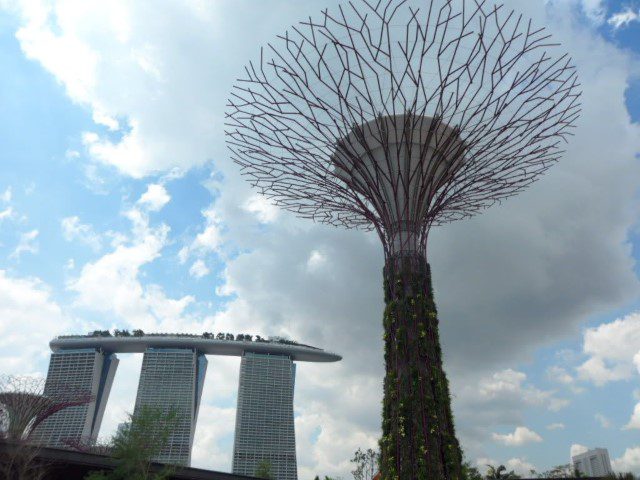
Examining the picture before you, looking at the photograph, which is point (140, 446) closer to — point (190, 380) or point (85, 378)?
point (190, 380)

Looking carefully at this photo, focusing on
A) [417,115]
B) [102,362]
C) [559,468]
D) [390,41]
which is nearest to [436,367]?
[417,115]

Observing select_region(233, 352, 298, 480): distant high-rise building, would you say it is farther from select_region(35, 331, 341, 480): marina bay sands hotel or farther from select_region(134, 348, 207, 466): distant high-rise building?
select_region(134, 348, 207, 466): distant high-rise building

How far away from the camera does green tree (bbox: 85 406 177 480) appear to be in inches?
761

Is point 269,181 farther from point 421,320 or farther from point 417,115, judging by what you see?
point 421,320

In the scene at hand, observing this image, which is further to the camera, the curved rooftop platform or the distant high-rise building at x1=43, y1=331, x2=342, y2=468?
the curved rooftop platform

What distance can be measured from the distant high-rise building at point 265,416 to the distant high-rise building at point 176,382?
798 centimetres

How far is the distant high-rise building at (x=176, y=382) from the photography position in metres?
92.5

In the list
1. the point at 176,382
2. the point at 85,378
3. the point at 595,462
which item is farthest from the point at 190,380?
the point at 595,462

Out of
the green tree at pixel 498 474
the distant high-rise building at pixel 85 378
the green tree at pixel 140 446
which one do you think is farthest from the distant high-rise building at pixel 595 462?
the distant high-rise building at pixel 85 378

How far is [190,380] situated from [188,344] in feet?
20.8

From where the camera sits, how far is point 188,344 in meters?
98.6

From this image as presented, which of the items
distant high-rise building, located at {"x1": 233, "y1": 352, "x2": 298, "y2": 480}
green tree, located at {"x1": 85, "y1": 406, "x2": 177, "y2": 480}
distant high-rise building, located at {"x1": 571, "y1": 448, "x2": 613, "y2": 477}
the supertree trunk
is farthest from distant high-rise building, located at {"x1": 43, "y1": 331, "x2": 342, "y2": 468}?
the supertree trunk

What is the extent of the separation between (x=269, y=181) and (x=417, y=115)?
220 inches

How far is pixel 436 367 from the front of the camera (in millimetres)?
12992
